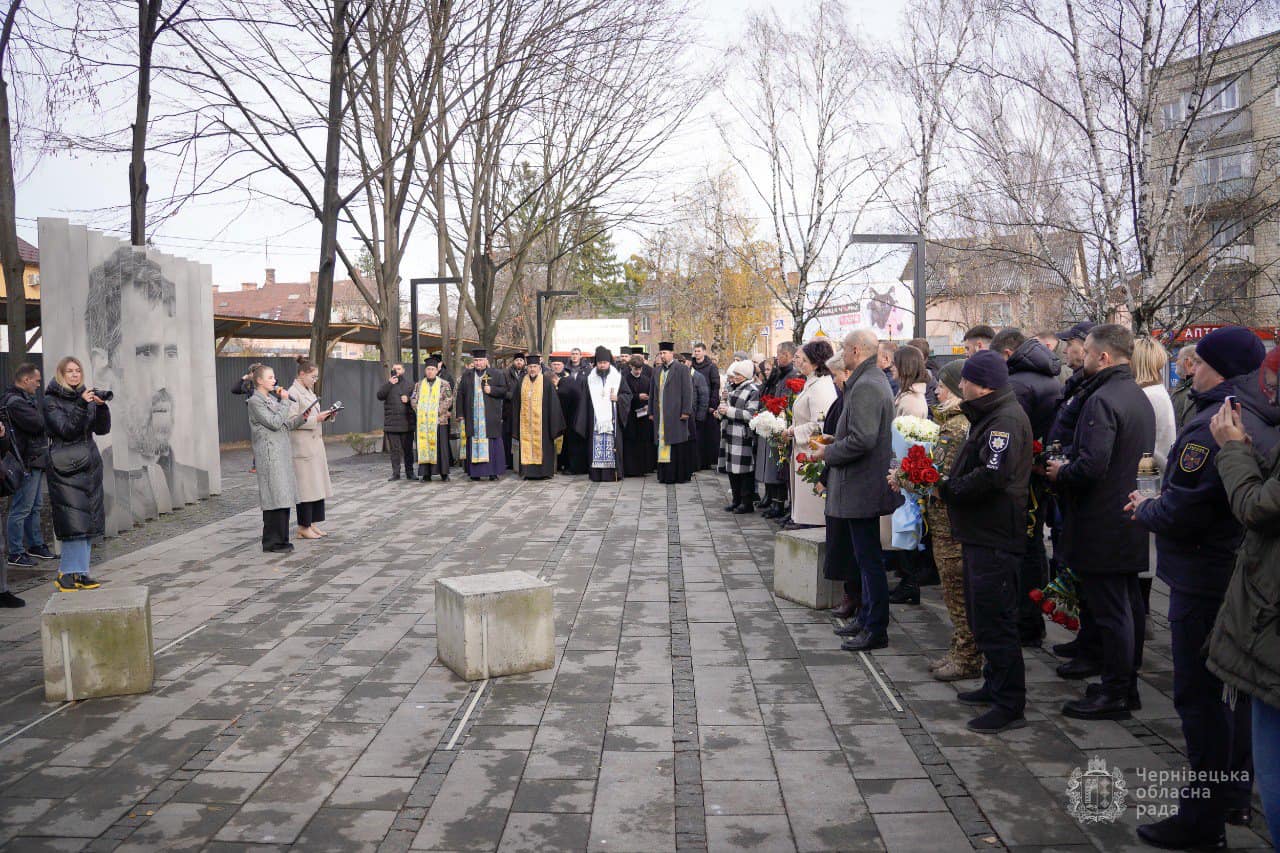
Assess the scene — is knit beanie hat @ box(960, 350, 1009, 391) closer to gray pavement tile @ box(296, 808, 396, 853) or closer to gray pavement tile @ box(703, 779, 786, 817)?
gray pavement tile @ box(703, 779, 786, 817)

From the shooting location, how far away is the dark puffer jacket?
7.85m

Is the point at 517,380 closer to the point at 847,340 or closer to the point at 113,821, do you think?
the point at 847,340

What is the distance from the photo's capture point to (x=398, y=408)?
16188 mm

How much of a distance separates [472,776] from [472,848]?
2.29ft

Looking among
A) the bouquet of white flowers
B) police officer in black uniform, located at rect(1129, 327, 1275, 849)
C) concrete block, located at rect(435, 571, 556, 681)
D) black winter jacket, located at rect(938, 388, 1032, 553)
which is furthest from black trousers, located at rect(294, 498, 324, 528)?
police officer in black uniform, located at rect(1129, 327, 1275, 849)

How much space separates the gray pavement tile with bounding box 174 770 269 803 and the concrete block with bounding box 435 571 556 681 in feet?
5.00

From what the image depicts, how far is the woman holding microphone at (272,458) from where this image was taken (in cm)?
989

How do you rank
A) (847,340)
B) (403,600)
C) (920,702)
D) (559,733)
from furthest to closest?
(403,600) < (847,340) < (920,702) < (559,733)

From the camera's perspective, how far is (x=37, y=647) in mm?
6695

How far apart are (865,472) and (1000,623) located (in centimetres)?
158

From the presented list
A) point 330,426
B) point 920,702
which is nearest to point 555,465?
point 920,702

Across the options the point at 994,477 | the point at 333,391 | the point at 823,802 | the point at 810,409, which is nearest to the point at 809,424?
the point at 810,409

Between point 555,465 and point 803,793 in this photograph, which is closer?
point 803,793

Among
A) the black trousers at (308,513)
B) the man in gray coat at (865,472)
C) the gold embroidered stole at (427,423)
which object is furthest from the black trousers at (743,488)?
the man in gray coat at (865,472)
